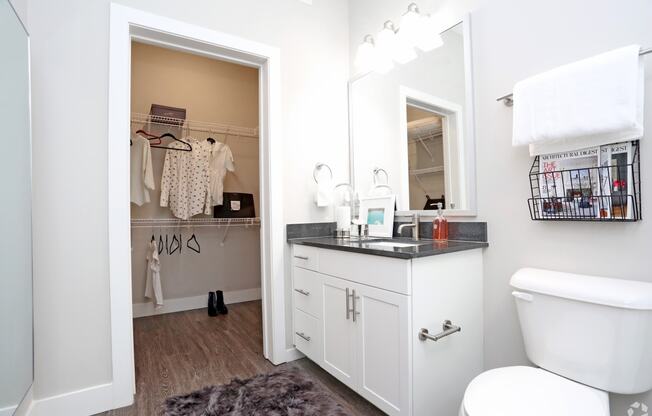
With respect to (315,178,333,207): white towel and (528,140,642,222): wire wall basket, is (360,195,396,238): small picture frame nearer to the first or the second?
(315,178,333,207): white towel

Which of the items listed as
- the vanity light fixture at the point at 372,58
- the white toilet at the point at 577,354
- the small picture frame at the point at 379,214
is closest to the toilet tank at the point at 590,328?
the white toilet at the point at 577,354

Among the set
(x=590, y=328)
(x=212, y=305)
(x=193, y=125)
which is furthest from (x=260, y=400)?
(x=193, y=125)

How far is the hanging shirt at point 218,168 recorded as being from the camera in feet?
10.6

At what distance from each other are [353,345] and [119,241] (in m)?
1.30

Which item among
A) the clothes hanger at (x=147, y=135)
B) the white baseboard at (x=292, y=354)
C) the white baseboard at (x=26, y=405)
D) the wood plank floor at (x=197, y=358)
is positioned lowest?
the wood plank floor at (x=197, y=358)

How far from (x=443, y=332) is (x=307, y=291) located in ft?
2.82

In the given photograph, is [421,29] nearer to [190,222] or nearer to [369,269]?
[369,269]

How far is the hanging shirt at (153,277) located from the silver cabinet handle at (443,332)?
102 inches

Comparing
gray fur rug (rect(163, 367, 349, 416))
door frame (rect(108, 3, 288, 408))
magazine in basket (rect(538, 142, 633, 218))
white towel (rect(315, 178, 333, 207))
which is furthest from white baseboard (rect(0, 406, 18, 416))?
magazine in basket (rect(538, 142, 633, 218))

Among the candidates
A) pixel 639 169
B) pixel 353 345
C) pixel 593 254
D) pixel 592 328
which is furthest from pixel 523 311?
Result: pixel 353 345

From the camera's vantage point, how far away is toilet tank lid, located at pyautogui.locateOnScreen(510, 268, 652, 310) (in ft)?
3.30

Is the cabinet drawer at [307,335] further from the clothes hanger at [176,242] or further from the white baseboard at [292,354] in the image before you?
the clothes hanger at [176,242]

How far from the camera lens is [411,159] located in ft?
6.63

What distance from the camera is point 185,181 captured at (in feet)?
10.1
